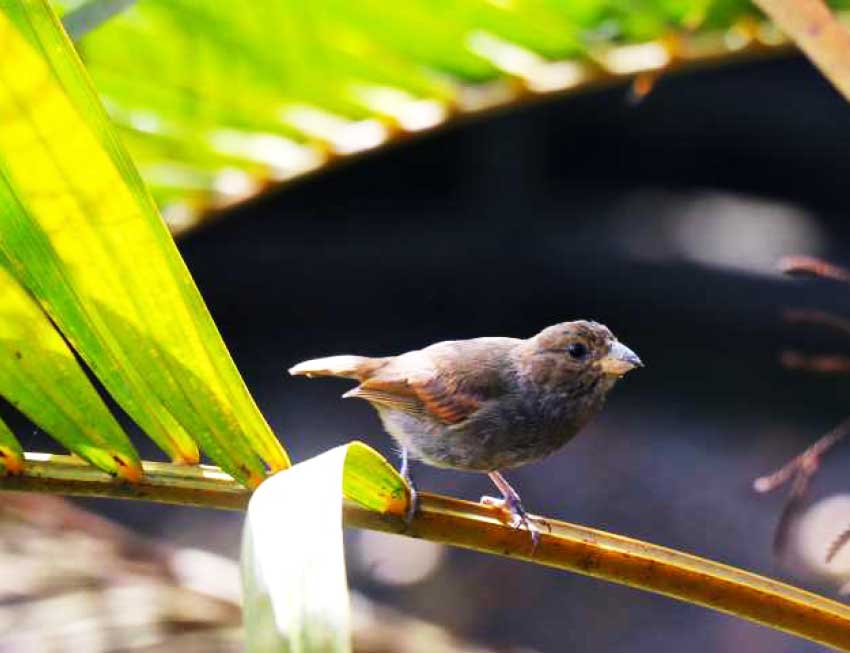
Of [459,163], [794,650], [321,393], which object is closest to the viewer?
[794,650]

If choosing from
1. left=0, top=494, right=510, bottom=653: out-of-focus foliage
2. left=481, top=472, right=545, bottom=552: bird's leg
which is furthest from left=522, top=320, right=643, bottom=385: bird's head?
left=0, top=494, right=510, bottom=653: out-of-focus foliage

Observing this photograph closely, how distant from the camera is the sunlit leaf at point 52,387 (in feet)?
4.78

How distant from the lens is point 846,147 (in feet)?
18.9

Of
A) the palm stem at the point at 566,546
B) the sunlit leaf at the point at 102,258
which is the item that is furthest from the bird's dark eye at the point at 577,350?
the sunlit leaf at the point at 102,258

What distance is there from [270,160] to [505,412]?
0.75 meters

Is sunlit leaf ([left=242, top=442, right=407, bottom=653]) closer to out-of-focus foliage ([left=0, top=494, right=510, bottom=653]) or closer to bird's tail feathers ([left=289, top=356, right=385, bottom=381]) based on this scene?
out-of-focus foliage ([left=0, top=494, right=510, bottom=653])

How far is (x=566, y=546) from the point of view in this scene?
155 cm

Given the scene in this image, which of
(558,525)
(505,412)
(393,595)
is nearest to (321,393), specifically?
(393,595)

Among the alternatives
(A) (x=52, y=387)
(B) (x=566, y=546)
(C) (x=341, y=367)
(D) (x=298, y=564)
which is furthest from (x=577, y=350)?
(D) (x=298, y=564)

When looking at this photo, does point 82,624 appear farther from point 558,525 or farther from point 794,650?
point 794,650

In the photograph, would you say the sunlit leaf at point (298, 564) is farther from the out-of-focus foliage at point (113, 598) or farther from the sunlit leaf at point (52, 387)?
the out-of-focus foliage at point (113, 598)

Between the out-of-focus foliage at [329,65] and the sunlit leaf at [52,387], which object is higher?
the out-of-focus foliage at [329,65]

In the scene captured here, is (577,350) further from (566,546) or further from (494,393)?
(566,546)

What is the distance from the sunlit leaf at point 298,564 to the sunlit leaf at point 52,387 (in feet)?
1.00
